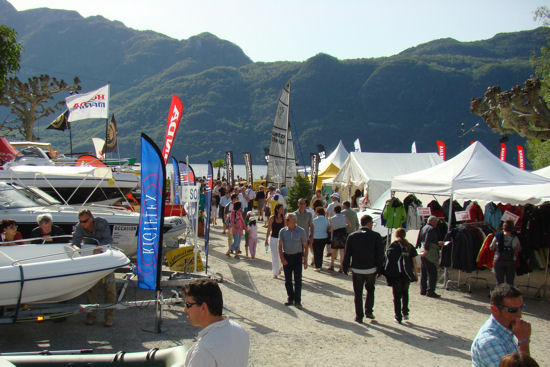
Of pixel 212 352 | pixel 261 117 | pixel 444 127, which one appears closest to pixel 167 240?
pixel 212 352

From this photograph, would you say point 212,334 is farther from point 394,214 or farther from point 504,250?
point 394,214

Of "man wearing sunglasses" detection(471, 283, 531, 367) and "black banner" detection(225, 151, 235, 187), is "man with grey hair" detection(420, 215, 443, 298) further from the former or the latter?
"black banner" detection(225, 151, 235, 187)

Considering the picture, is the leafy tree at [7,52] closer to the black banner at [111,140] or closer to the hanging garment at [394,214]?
the black banner at [111,140]

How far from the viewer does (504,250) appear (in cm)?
884

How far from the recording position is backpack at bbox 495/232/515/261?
28.9ft

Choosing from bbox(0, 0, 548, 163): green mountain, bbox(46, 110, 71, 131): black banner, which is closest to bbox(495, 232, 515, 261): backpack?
bbox(46, 110, 71, 131): black banner

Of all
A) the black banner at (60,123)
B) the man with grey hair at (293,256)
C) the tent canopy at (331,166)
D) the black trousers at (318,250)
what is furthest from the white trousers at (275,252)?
the black banner at (60,123)

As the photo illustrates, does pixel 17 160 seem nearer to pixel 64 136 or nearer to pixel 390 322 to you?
pixel 390 322

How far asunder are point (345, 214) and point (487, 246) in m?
3.45

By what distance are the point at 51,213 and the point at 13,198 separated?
0.97 m

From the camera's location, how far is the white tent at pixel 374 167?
20.0 metres

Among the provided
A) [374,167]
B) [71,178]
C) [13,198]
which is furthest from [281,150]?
[13,198]

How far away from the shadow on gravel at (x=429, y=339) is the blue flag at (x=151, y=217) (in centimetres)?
346

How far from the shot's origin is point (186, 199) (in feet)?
35.1
